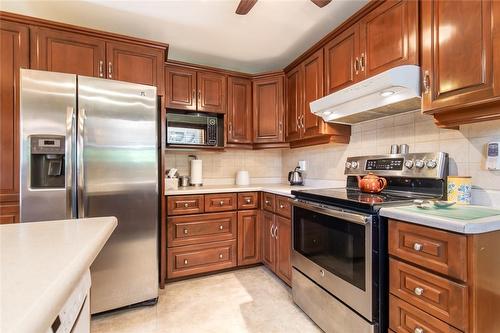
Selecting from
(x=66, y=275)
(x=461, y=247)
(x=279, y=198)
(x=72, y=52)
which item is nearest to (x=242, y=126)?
(x=279, y=198)

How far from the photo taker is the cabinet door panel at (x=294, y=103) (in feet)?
8.36

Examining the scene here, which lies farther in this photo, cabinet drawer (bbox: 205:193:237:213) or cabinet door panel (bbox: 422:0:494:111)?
cabinet drawer (bbox: 205:193:237:213)

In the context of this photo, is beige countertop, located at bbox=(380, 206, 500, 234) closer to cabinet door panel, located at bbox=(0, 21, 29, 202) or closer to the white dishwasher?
the white dishwasher

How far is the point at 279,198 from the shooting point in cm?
231

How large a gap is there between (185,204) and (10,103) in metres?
1.53

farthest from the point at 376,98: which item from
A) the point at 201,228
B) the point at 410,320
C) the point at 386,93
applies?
the point at 201,228

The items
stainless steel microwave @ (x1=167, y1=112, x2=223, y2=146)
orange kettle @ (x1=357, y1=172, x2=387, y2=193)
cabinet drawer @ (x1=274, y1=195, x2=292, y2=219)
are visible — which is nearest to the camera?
orange kettle @ (x1=357, y1=172, x2=387, y2=193)

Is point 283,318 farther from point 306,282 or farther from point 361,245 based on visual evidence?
point 361,245

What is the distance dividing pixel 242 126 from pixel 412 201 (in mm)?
1959

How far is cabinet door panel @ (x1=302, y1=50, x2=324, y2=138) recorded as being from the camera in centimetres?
222

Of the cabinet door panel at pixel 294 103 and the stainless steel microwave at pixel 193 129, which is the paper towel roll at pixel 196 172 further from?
the cabinet door panel at pixel 294 103

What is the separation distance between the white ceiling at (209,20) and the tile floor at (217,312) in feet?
7.90

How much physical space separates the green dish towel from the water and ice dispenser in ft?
7.26

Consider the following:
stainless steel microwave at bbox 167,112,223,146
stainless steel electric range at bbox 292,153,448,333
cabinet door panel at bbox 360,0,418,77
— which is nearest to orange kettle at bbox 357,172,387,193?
stainless steel electric range at bbox 292,153,448,333
